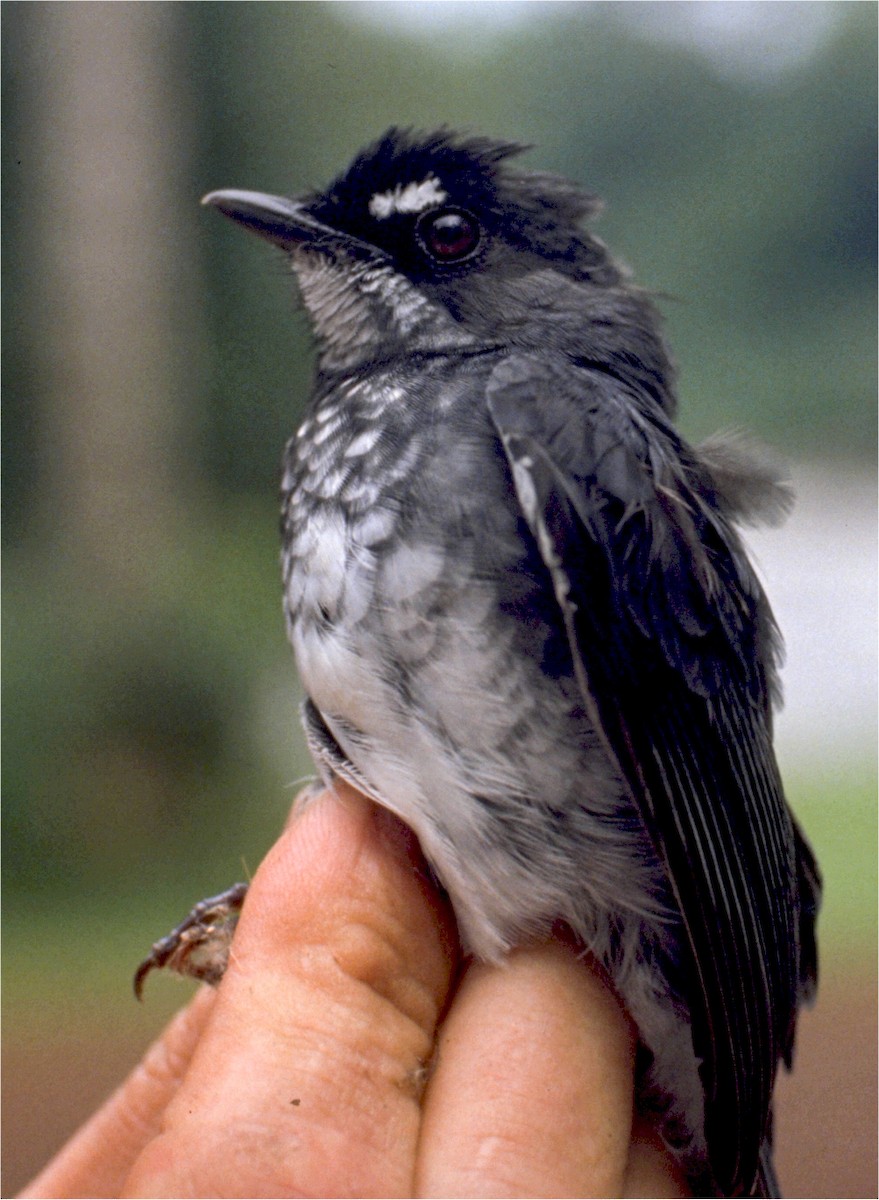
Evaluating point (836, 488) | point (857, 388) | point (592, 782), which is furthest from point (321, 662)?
point (857, 388)

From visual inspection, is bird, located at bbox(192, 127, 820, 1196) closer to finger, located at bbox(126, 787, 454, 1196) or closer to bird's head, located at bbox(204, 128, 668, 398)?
bird's head, located at bbox(204, 128, 668, 398)

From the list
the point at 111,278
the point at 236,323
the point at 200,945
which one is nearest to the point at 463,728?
the point at 200,945

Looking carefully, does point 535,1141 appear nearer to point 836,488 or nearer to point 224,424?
point 836,488

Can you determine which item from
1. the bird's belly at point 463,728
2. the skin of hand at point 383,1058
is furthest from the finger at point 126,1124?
the bird's belly at point 463,728

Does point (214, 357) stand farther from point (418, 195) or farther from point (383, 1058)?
point (383, 1058)

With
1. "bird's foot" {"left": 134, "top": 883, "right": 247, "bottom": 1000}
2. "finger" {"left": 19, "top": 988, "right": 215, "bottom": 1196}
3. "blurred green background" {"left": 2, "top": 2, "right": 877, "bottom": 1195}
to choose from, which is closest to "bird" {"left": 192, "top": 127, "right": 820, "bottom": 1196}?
"bird's foot" {"left": 134, "top": 883, "right": 247, "bottom": 1000}

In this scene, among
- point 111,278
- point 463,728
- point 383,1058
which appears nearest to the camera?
point 463,728
